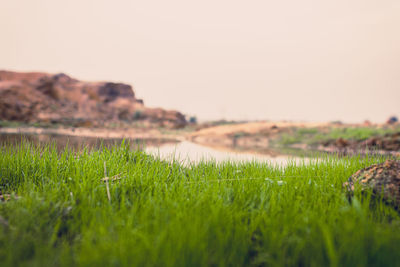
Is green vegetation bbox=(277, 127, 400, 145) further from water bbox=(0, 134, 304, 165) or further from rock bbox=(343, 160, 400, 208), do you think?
rock bbox=(343, 160, 400, 208)

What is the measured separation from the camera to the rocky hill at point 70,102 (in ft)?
108

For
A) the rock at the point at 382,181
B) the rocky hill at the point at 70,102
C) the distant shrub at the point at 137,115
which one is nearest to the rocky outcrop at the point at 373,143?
the rock at the point at 382,181

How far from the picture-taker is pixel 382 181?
2.47 m

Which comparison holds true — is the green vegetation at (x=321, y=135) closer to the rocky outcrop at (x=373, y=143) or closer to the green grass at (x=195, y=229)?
the rocky outcrop at (x=373, y=143)

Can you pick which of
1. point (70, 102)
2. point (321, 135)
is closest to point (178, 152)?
point (321, 135)

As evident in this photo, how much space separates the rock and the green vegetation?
1198 centimetres

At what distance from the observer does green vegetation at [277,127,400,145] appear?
13992 millimetres

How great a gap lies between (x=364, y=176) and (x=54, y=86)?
165ft

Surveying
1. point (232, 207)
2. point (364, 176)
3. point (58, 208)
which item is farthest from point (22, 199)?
point (364, 176)

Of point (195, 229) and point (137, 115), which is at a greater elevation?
point (137, 115)

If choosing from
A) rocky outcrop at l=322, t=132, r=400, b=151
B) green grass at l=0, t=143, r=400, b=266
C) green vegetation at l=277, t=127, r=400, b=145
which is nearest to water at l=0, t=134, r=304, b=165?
green grass at l=0, t=143, r=400, b=266

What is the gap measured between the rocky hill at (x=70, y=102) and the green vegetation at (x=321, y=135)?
1640 cm

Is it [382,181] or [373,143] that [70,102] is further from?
[382,181]

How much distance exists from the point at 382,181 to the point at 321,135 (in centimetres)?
1329
